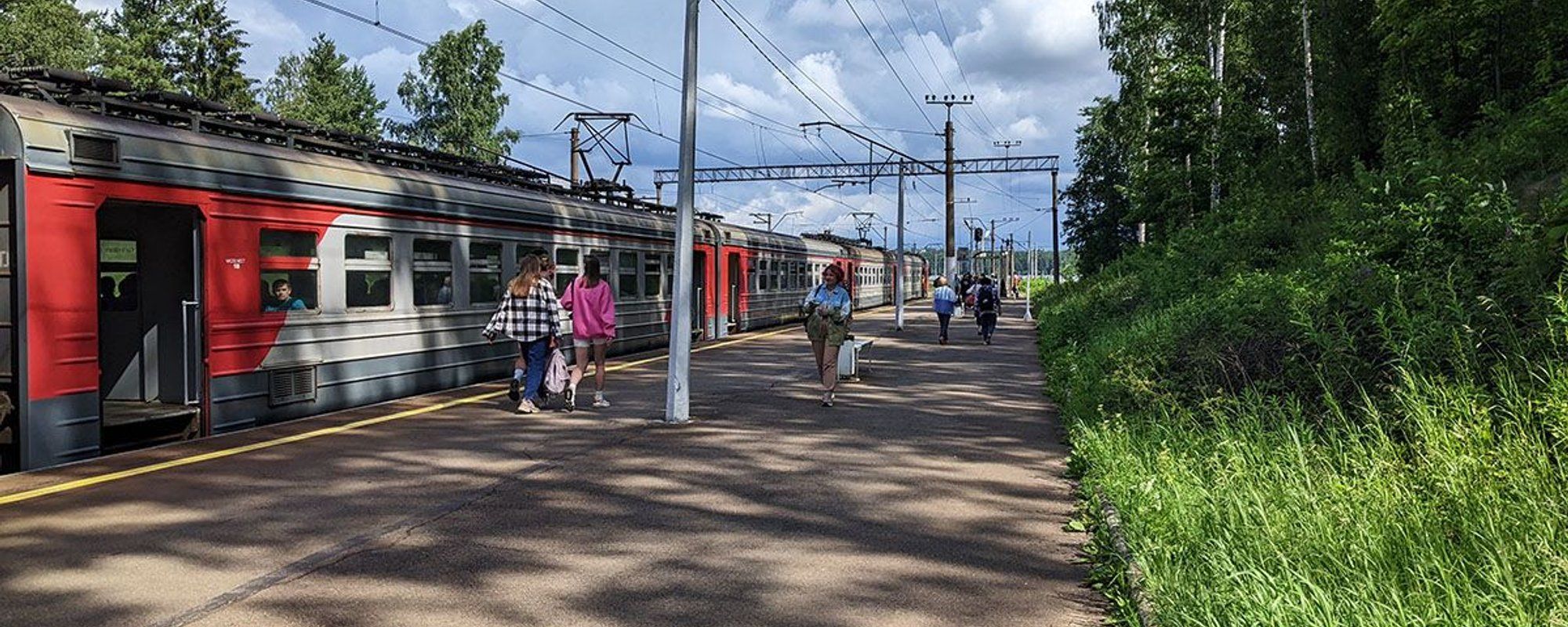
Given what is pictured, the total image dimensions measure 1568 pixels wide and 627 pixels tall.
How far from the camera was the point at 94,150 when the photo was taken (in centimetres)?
841

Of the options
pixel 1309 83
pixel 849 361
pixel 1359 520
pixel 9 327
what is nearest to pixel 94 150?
pixel 9 327

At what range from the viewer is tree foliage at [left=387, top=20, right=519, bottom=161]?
54375mm

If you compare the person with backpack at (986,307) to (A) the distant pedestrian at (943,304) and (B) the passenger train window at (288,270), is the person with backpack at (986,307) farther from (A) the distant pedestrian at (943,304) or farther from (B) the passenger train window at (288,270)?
(B) the passenger train window at (288,270)

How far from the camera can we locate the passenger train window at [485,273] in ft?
46.1

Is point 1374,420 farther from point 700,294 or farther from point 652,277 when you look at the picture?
point 700,294

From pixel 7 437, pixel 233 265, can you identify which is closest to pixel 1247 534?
pixel 7 437

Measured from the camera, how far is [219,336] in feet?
32.1

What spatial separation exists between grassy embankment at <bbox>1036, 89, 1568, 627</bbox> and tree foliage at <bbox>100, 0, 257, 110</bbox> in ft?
154

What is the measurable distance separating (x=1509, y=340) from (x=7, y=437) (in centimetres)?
1005

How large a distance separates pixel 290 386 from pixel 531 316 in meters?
2.40

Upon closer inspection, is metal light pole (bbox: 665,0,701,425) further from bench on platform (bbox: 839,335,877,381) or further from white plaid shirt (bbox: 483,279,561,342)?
bench on platform (bbox: 839,335,877,381)

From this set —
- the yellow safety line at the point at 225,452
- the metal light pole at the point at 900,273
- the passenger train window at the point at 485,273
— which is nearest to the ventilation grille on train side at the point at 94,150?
the yellow safety line at the point at 225,452

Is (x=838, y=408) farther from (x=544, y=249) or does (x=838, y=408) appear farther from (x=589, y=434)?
(x=544, y=249)

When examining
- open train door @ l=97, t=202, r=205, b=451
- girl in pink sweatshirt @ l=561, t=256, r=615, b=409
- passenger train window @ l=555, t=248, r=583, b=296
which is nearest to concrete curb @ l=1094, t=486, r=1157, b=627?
girl in pink sweatshirt @ l=561, t=256, r=615, b=409
